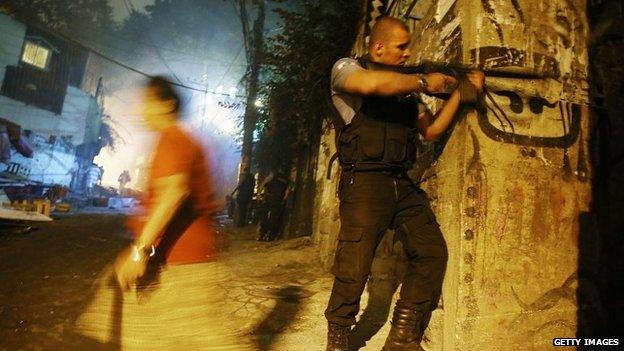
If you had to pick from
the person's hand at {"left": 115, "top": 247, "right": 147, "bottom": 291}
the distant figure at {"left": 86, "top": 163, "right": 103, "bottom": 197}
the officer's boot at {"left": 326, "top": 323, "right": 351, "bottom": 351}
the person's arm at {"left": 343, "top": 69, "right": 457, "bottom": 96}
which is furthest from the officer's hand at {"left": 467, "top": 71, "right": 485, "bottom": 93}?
the distant figure at {"left": 86, "top": 163, "right": 103, "bottom": 197}

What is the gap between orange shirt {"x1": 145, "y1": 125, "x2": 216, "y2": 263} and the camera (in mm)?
1858

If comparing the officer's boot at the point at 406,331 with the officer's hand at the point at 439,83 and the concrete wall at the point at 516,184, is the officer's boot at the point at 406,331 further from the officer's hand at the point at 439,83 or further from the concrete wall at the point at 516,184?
the officer's hand at the point at 439,83

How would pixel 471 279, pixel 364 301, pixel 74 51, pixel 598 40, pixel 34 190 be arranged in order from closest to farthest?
pixel 471 279 < pixel 598 40 < pixel 364 301 < pixel 34 190 < pixel 74 51

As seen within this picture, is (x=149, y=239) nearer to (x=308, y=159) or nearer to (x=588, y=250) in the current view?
(x=588, y=250)

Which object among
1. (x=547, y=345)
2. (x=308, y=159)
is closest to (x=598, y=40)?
(x=547, y=345)

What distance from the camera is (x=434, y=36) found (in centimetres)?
271

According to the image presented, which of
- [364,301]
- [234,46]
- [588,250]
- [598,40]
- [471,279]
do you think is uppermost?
[234,46]

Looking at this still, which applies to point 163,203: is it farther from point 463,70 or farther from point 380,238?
point 463,70

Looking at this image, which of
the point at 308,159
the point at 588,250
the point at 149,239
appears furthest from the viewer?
the point at 308,159

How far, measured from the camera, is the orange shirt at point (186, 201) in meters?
1.86

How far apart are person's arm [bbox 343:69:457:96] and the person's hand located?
1430 millimetres

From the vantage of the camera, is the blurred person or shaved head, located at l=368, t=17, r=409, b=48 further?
shaved head, located at l=368, t=17, r=409, b=48

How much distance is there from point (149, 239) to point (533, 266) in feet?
7.47

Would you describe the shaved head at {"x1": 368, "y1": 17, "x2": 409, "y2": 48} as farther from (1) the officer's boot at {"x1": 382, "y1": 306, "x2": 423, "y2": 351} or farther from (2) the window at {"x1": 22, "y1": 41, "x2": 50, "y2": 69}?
(2) the window at {"x1": 22, "y1": 41, "x2": 50, "y2": 69}
